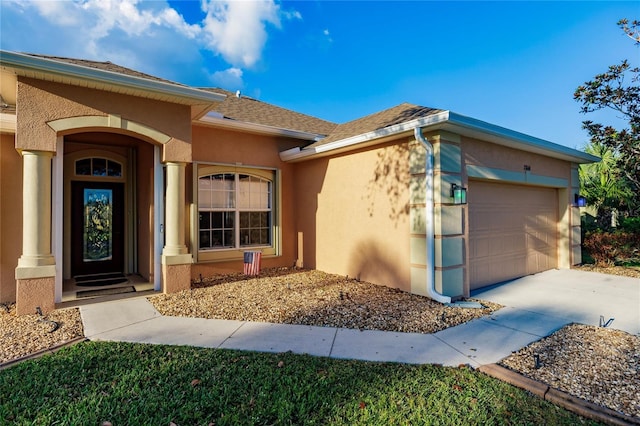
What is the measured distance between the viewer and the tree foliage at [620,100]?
9516mm

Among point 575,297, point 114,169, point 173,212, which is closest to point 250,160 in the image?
point 173,212

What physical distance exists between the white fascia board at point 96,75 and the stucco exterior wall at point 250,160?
5.89 feet

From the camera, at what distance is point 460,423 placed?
2.63 meters

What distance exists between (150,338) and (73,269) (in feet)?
17.8

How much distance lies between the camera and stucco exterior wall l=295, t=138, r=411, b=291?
6945mm

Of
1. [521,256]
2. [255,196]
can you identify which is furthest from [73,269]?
[521,256]

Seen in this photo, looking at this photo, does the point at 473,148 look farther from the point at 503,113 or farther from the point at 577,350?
the point at 503,113

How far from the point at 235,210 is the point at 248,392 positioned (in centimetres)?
620

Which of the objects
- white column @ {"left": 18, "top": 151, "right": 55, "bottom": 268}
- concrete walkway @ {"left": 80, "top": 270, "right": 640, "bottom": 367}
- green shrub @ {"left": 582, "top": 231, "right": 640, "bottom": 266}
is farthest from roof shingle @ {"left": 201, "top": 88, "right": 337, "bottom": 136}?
green shrub @ {"left": 582, "top": 231, "right": 640, "bottom": 266}

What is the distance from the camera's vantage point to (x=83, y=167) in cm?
822

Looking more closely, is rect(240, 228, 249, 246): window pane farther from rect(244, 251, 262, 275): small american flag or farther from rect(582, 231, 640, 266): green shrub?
rect(582, 231, 640, 266): green shrub

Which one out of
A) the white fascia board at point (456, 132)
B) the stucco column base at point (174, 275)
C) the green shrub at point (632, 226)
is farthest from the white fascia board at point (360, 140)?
the green shrub at point (632, 226)

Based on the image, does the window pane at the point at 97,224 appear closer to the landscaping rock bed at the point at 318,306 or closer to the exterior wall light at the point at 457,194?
the landscaping rock bed at the point at 318,306

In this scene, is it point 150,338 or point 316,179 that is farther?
point 316,179
